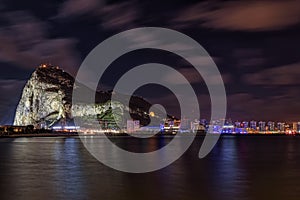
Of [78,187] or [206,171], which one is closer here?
[78,187]

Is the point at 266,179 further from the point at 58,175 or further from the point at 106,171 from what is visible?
the point at 58,175

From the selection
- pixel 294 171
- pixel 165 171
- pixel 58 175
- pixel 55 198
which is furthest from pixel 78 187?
pixel 294 171

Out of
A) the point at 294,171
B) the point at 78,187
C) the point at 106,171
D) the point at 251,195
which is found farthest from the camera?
the point at 294,171

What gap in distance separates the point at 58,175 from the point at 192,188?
1077 centimetres

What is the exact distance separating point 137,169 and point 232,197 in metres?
14.6

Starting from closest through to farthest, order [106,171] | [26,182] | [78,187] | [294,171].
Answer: [78,187] → [26,182] → [106,171] → [294,171]

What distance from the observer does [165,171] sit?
114 feet

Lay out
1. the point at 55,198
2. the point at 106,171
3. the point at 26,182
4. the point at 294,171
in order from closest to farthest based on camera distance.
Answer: the point at 55,198, the point at 26,182, the point at 106,171, the point at 294,171

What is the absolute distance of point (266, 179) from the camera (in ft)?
98.3

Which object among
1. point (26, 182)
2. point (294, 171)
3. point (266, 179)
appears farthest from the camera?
point (294, 171)

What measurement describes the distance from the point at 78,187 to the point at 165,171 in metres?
11.0

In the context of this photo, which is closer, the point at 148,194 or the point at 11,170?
the point at 148,194

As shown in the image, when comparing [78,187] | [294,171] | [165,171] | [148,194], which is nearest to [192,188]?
[148,194]

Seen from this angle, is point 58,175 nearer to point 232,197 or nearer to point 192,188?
point 192,188
